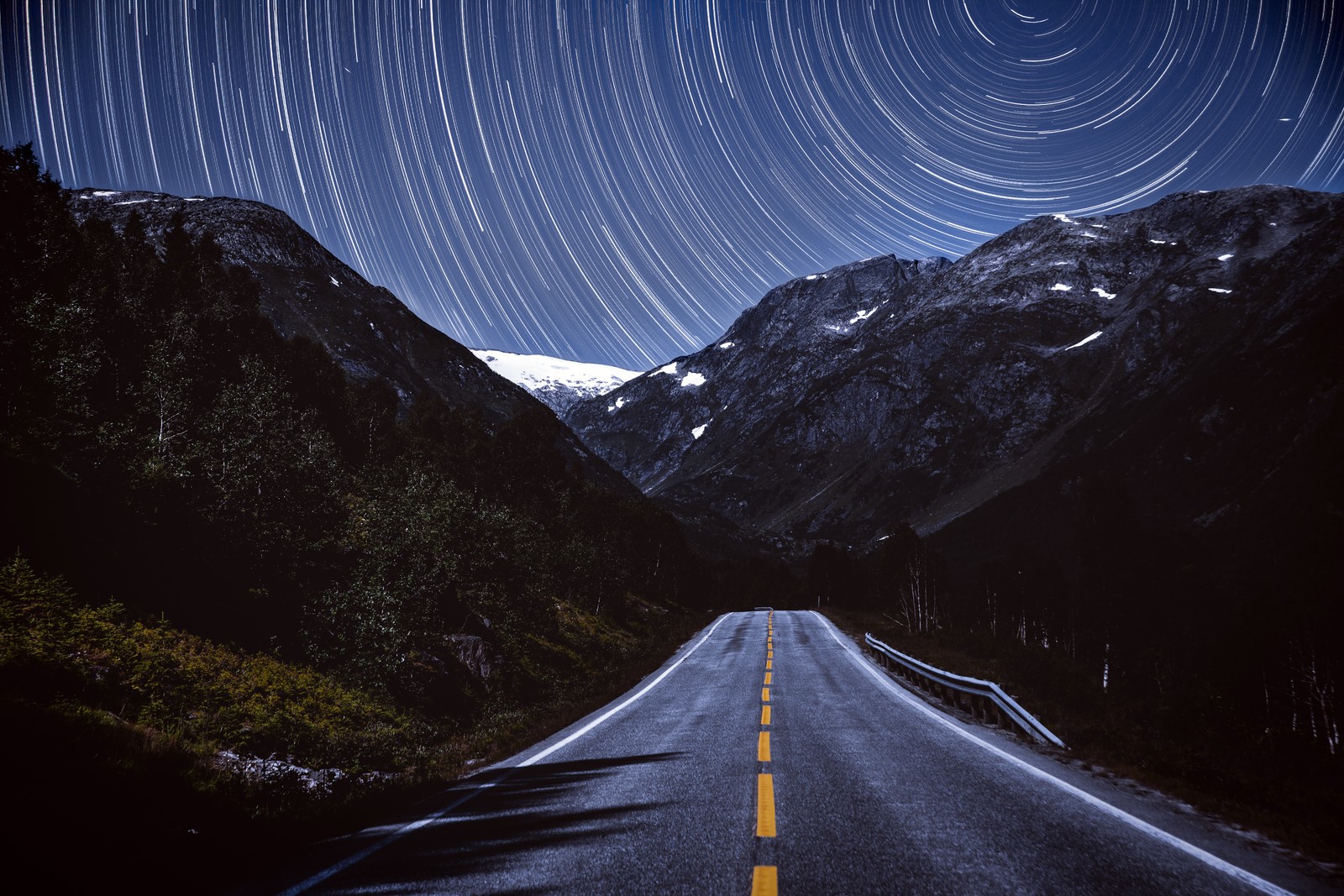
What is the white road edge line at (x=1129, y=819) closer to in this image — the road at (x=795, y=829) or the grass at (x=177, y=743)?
the road at (x=795, y=829)

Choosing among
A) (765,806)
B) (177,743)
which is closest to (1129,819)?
(765,806)

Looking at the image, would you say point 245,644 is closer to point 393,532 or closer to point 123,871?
point 393,532

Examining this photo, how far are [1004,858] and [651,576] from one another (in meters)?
72.1

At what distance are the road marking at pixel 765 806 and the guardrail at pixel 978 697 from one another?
535cm

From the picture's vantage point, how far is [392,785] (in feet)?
27.8

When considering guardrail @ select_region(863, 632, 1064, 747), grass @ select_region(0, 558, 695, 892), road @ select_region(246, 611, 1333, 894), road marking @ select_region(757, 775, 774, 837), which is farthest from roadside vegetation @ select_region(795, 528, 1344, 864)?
grass @ select_region(0, 558, 695, 892)

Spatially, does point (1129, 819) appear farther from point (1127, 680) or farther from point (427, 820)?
point (1127, 680)

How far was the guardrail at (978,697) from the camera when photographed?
10138 millimetres

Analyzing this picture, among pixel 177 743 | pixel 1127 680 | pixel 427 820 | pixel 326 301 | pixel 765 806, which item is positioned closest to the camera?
pixel 765 806

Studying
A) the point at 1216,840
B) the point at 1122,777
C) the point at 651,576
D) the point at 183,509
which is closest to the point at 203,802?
the point at 1216,840

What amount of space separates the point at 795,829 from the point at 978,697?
9.32 meters

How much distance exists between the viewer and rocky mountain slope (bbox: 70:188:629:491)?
144875 millimetres

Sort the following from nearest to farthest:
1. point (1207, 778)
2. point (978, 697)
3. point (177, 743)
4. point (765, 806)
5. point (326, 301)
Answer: point (765, 806)
point (1207, 778)
point (177, 743)
point (978, 697)
point (326, 301)

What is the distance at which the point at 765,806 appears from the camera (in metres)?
6.43
